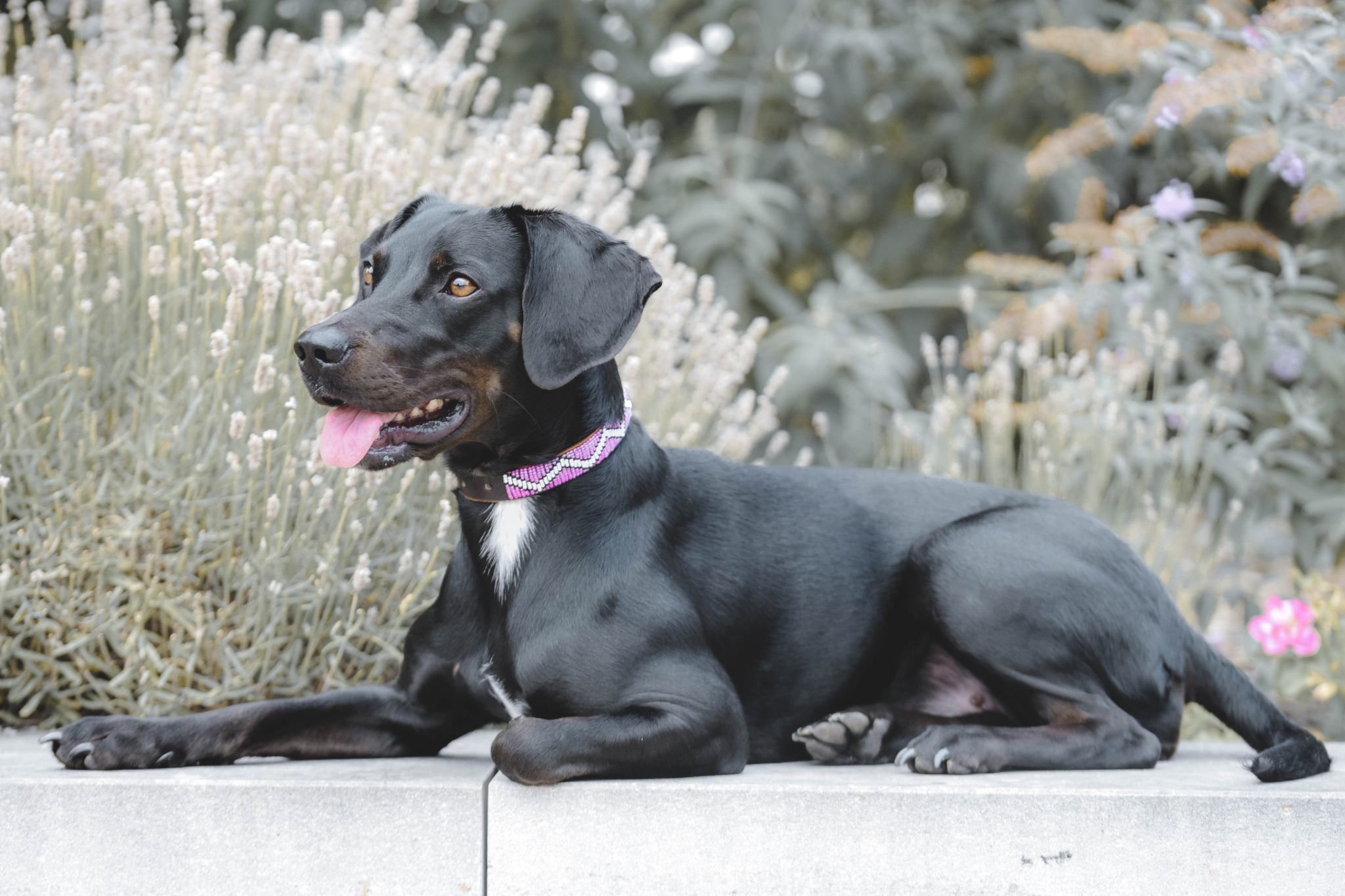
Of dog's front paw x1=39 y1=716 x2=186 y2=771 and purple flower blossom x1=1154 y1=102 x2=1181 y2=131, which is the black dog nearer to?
dog's front paw x1=39 y1=716 x2=186 y2=771

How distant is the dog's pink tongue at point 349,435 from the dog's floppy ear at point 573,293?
292 millimetres

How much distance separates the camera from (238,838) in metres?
2.10

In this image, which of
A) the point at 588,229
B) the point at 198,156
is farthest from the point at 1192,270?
the point at 198,156

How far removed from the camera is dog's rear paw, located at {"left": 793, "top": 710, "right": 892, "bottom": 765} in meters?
2.47

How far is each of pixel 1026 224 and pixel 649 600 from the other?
15.2 ft

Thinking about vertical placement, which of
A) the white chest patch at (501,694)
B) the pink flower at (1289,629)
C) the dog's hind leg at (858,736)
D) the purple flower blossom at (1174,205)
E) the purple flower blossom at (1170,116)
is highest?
the purple flower blossom at (1170,116)

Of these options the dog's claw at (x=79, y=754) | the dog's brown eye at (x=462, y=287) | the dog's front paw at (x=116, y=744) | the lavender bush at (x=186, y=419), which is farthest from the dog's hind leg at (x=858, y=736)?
the dog's claw at (x=79, y=754)

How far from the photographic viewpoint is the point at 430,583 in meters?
3.14

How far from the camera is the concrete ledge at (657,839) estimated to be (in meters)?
2.07

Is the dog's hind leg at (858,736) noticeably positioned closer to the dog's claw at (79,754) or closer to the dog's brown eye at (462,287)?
the dog's brown eye at (462,287)

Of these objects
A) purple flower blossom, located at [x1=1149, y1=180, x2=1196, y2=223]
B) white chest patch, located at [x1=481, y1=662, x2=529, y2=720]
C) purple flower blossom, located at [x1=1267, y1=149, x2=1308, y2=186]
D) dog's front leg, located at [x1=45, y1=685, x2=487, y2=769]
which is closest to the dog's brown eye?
white chest patch, located at [x1=481, y1=662, x2=529, y2=720]

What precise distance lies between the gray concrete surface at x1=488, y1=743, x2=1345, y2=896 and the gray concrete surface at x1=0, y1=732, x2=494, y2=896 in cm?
10

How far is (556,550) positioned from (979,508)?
963mm

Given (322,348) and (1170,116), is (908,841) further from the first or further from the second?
(1170,116)
